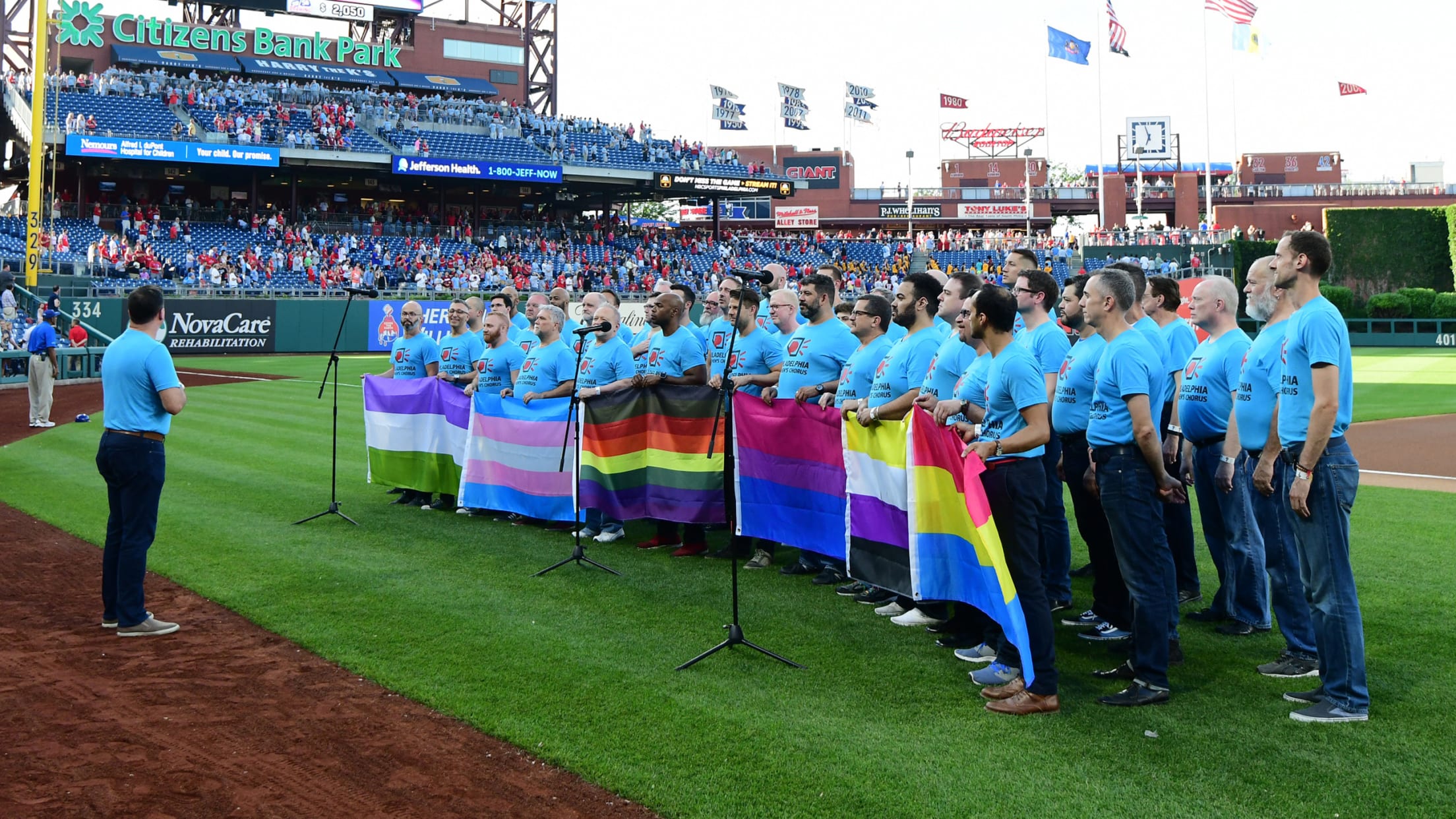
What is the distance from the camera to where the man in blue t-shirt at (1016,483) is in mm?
5512

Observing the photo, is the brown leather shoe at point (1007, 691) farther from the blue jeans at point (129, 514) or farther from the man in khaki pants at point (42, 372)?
the man in khaki pants at point (42, 372)

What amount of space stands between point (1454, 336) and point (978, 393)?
4883 centimetres

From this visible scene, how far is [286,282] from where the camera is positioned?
134ft

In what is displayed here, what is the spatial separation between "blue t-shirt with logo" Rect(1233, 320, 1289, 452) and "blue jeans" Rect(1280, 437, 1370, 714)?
2.38 ft

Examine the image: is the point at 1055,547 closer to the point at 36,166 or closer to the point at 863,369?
the point at 863,369

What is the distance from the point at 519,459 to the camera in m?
10.4

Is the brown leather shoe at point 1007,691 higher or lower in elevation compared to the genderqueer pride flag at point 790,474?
lower

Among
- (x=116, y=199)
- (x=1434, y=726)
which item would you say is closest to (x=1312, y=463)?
(x=1434, y=726)

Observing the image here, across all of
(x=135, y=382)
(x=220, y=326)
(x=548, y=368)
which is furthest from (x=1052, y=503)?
(x=220, y=326)

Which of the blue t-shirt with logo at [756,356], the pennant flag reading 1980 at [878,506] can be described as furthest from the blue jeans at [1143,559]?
the blue t-shirt with logo at [756,356]

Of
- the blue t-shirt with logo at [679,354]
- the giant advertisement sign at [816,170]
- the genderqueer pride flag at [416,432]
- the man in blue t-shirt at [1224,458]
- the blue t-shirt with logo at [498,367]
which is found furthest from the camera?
the giant advertisement sign at [816,170]

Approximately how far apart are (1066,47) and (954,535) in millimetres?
49444

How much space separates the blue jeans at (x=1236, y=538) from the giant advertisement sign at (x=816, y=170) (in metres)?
82.0

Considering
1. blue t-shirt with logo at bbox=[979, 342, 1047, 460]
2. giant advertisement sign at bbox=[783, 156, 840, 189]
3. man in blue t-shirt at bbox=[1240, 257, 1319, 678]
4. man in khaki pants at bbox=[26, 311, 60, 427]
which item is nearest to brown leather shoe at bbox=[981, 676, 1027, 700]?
Answer: blue t-shirt with logo at bbox=[979, 342, 1047, 460]
